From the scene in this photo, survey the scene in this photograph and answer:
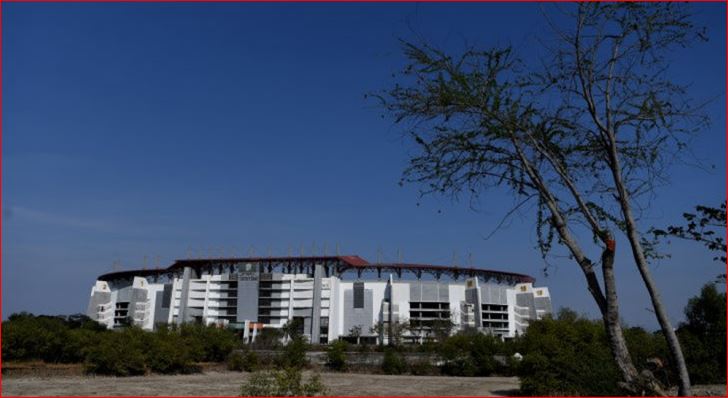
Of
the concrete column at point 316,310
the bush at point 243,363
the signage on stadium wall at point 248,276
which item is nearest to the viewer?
the bush at point 243,363

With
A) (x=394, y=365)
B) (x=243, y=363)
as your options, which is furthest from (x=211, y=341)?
(x=394, y=365)

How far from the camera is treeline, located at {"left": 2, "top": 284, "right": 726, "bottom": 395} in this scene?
13.4 m

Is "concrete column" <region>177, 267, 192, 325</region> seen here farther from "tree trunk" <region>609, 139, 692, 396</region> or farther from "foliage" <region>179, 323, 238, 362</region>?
"tree trunk" <region>609, 139, 692, 396</region>

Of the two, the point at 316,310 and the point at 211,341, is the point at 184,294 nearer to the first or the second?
the point at 316,310

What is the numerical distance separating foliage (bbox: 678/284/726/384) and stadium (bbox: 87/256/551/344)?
49.3m

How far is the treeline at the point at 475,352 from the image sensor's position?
1342cm

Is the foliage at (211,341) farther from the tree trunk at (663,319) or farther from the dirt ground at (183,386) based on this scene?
the tree trunk at (663,319)

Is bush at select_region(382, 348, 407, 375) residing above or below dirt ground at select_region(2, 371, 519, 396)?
above

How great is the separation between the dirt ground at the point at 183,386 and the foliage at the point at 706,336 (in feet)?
16.2

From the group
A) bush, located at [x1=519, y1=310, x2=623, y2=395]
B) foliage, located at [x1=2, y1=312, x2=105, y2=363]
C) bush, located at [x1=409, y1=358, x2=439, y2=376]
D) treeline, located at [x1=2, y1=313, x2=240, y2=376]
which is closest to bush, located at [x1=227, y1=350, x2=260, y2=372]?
treeline, located at [x1=2, y1=313, x2=240, y2=376]

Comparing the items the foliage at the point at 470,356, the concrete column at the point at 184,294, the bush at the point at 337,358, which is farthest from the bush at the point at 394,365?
the concrete column at the point at 184,294

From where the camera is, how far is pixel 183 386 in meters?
18.0

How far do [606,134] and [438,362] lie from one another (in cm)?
2134

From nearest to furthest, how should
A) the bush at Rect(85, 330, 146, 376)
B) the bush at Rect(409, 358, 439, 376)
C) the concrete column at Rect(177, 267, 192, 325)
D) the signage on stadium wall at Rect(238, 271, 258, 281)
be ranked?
the bush at Rect(85, 330, 146, 376)
the bush at Rect(409, 358, 439, 376)
the concrete column at Rect(177, 267, 192, 325)
the signage on stadium wall at Rect(238, 271, 258, 281)
